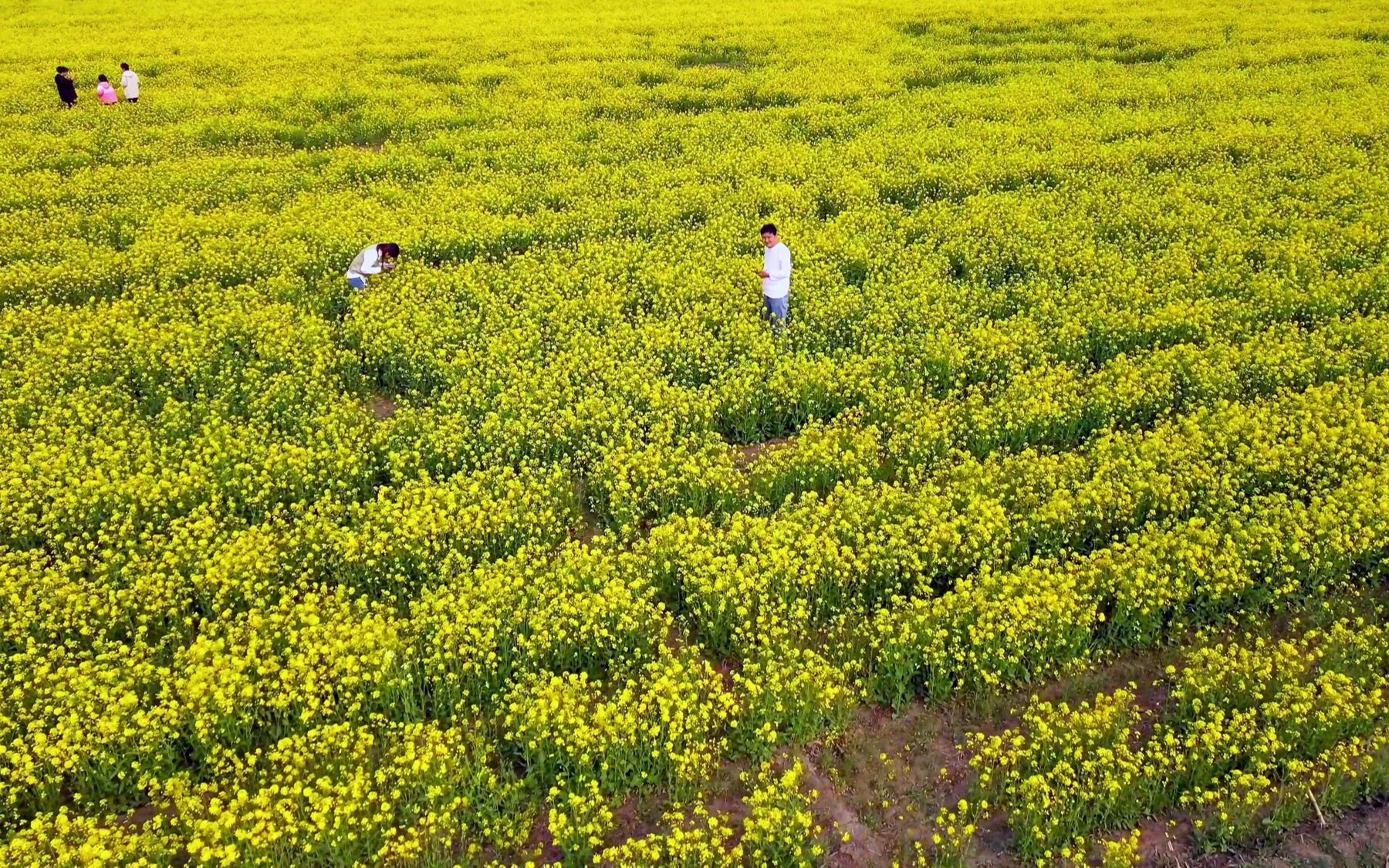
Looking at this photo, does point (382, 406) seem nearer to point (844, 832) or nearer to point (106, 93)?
point (844, 832)

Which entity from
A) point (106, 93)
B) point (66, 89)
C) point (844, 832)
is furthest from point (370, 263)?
point (66, 89)

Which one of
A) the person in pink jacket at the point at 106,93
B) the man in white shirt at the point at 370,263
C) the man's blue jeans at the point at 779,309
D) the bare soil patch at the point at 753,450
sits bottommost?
the bare soil patch at the point at 753,450

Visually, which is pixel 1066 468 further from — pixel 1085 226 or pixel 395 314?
pixel 395 314

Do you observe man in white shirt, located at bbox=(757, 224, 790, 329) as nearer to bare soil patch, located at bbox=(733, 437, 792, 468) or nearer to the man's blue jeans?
the man's blue jeans

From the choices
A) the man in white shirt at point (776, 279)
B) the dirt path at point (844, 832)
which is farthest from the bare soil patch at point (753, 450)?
the dirt path at point (844, 832)

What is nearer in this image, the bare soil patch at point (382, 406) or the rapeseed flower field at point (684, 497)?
the rapeseed flower field at point (684, 497)

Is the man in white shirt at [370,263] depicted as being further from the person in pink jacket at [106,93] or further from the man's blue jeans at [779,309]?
the person in pink jacket at [106,93]
